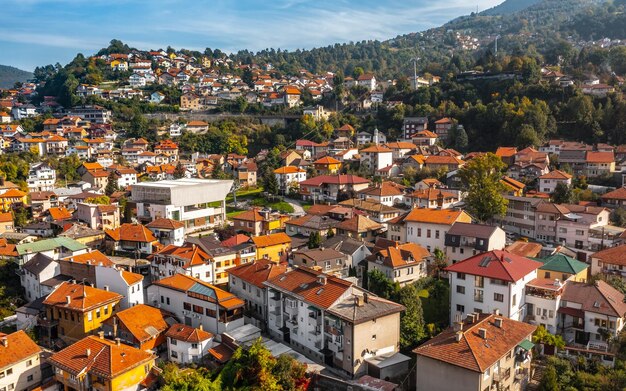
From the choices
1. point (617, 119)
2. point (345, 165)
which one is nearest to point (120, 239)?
point (345, 165)

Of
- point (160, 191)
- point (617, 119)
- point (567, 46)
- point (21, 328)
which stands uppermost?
point (567, 46)

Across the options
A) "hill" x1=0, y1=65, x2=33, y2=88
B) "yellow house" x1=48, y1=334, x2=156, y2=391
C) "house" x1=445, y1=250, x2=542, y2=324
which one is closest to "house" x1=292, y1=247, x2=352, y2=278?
"house" x1=445, y1=250, x2=542, y2=324

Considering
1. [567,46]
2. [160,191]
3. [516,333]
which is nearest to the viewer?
[516,333]

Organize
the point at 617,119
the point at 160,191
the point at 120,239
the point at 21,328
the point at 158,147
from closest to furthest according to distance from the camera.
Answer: the point at 21,328
the point at 120,239
the point at 160,191
the point at 617,119
the point at 158,147

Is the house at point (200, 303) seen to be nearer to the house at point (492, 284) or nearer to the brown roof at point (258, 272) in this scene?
the brown roof at point (258, 272)

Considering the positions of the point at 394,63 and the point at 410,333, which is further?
the point at 394,63

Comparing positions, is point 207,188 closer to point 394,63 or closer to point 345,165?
point 345,165

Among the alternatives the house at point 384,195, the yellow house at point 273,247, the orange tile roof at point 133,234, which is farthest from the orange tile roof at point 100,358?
the house at point 384,195
